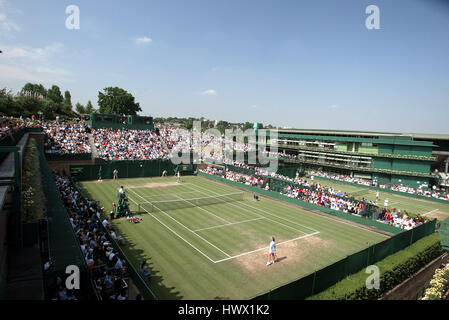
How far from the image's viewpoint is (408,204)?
3834 centimetres

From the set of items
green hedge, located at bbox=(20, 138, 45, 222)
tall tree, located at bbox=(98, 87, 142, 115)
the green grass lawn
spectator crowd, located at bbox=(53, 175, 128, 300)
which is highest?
tall tree, located at bbox=(98, 87, 142, 115)

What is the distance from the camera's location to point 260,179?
37.9 m

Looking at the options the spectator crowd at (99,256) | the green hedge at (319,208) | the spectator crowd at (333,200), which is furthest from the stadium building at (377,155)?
the spectator crowd at (99,256)

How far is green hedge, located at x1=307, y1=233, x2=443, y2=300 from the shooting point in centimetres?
1239

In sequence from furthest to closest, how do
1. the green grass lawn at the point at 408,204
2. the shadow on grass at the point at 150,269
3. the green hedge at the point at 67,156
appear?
the green hedge at the point at 67,156 < the green grass lawn at the point at 408,204 < the shadow on grass at the point at 150,269

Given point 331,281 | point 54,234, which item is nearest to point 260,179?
point 331,281

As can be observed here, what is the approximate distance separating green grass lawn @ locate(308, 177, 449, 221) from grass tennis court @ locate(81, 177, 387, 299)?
1432 cm

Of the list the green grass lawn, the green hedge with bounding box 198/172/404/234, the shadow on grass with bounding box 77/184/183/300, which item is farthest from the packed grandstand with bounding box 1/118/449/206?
the shadow on grass with bounding box 77/184/183/300

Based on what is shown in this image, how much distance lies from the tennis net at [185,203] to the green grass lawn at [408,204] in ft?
63.5

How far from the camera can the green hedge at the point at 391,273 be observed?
1239cm

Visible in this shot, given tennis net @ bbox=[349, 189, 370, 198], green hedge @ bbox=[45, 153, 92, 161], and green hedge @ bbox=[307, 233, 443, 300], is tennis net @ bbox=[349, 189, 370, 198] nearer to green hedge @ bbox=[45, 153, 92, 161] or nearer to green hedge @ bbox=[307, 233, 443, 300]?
green hedge @ bbox=[307, 233, 443, 300]

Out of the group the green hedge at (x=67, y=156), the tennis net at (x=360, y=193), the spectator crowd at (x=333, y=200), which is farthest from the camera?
the tennis net at (x=360, y=193)

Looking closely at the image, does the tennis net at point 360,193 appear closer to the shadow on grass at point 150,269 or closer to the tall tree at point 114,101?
the shadow on grass at point 150,269
